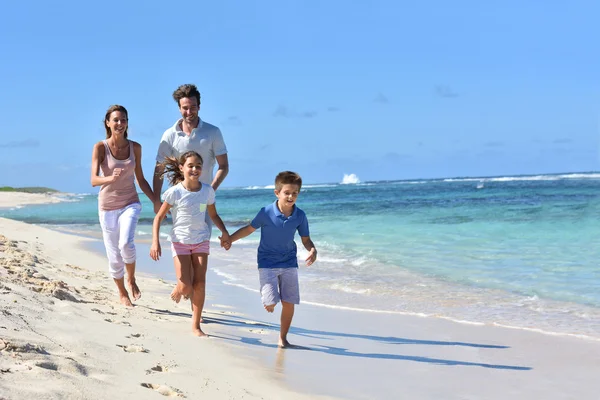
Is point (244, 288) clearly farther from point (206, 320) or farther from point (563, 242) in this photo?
point (563, 242)

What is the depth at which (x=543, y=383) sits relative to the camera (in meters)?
4.26

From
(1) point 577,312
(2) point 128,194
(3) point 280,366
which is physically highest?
(2) point 128,194

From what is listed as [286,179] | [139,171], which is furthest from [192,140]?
[286,179]

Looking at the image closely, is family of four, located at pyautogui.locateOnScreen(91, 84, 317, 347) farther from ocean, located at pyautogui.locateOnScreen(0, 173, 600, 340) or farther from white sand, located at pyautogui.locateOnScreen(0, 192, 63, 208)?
white sand, located at pyautogui.locateOnScreen(0, 192, 63, 208)

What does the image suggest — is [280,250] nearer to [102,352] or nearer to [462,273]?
[102,352]

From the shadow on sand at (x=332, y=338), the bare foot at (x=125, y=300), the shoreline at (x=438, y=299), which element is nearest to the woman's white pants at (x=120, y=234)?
the bare foot at (x=125, y=300)

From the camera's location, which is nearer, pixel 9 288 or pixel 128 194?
pixel 9 288

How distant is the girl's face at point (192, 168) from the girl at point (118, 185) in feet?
2.14

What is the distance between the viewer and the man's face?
5520 mm

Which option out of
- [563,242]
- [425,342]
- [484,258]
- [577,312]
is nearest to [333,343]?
[425,342]

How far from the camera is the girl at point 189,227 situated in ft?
17.2

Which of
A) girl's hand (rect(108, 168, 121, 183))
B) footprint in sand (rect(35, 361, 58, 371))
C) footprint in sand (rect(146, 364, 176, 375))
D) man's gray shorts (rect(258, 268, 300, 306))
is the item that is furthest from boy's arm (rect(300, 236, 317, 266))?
footprint in sand (rect(35, 361, 58, 371))

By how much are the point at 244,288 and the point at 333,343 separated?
3.14 m

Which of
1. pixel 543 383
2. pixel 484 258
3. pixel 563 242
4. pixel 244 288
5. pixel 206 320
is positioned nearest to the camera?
pixel 543 383
